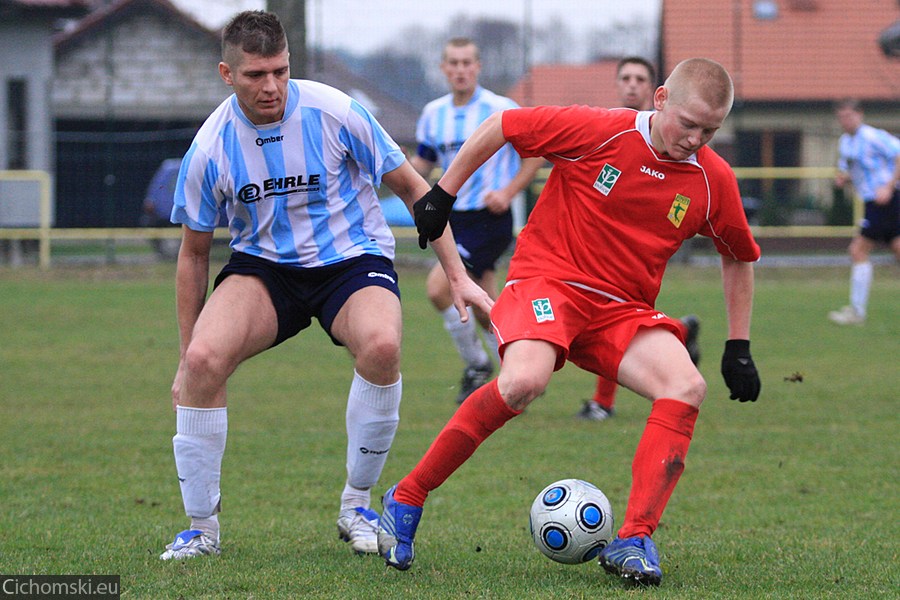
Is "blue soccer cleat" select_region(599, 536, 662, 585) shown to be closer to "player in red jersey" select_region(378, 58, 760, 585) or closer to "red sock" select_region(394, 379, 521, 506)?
"player in red jersey" select_region(378, 58, 760, 585)

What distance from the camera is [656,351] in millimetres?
4148

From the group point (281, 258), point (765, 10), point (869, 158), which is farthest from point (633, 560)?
point (765, 10)

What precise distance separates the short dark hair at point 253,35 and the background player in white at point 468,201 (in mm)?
3819

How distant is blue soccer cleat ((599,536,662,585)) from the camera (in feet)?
12.3

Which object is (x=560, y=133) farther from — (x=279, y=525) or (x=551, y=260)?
(x=279, y=525)

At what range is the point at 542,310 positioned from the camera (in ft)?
13.6

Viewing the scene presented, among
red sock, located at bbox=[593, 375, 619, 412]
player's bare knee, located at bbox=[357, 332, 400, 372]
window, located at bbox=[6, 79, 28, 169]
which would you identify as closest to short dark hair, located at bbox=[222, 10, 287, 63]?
player's bare knee, located at bbox=[357, 332, 400, 372]

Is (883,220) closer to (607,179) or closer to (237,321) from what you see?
(607,179)

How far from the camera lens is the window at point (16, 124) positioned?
829 inches

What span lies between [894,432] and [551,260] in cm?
348

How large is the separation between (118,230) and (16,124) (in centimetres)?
321

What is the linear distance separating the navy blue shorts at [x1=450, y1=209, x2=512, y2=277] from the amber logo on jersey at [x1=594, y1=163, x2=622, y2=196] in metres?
3.83

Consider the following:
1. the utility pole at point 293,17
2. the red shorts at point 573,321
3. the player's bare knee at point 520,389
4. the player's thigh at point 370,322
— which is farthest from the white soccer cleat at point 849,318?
the player's bare knee at point 520,389

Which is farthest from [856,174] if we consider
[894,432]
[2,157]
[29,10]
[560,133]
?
[29,10]
